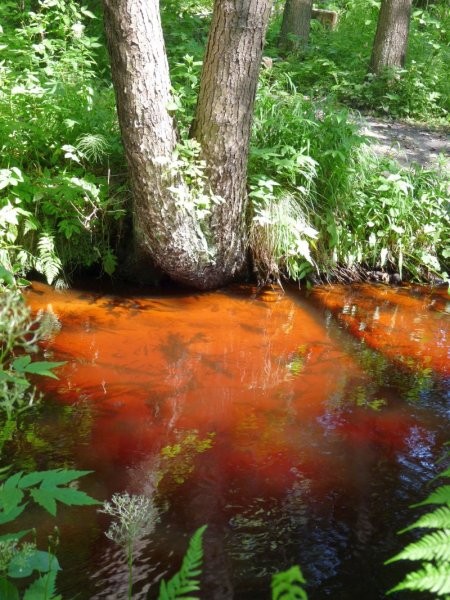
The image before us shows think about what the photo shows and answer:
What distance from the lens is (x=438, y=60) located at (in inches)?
450

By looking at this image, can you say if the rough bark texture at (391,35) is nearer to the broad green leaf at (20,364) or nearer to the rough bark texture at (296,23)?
the rough bark texture at (296,23)

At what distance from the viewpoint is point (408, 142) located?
360 inches

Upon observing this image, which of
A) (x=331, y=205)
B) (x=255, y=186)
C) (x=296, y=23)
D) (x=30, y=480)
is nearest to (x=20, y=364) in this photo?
(x=30, y=480)

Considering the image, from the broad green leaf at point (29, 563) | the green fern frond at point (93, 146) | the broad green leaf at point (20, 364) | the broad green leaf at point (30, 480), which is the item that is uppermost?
the green fern frond at point (93, 146)

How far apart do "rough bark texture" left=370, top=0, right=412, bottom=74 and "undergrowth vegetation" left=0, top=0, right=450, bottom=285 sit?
3.75 metres

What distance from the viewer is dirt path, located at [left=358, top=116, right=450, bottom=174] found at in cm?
837

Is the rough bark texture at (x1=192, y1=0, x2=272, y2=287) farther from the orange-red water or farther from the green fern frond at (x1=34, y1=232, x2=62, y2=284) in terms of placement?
the green fern frond at (x1=34, y1=232, x2=62, y2=284)

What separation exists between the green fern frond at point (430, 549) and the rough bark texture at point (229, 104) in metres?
4.39

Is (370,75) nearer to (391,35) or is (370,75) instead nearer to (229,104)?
(391,35)

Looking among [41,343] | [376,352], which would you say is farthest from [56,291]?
[376,352]

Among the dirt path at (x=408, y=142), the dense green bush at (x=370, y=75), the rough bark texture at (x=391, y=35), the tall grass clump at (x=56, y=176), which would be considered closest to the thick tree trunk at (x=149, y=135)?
the tall grass clump at (x=56, y=176)

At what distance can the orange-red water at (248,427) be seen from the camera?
10.3 ft

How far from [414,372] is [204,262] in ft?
7.06

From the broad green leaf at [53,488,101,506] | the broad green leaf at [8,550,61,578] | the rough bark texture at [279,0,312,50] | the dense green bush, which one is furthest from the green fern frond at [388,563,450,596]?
the rough bark texture at [279,0,312,50]
